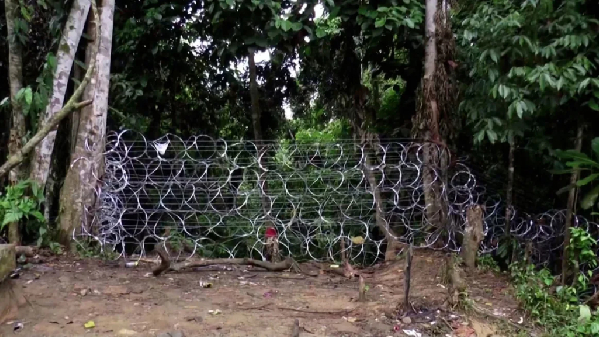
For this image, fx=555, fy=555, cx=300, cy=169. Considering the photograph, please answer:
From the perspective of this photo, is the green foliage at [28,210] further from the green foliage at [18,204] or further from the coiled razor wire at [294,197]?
the coiled razor wire at [294,197]

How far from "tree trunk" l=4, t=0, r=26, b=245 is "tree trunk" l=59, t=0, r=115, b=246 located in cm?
39

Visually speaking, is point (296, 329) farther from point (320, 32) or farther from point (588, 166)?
point (320, 32)

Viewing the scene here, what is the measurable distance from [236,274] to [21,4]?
3013mm

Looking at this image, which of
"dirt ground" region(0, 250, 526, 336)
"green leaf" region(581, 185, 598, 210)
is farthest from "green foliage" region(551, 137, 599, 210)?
"dirt ground" region(0, 250, 526, 336)

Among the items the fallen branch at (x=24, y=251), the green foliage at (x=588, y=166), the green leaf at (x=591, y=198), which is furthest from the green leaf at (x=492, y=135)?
the fallen branch at (x=24, y=251)

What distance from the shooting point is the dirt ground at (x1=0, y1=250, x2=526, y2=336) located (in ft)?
10.1

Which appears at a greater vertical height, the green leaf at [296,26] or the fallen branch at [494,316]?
the green leaf at [296,26]

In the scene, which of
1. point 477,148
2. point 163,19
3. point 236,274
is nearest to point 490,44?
point 477,148

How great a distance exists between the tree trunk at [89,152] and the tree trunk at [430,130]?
9.65 feet

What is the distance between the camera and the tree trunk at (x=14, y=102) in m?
4.80

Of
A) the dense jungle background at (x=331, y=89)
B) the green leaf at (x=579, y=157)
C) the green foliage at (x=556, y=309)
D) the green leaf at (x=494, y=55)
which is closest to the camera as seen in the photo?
the green foliage at (x=556, y=309)

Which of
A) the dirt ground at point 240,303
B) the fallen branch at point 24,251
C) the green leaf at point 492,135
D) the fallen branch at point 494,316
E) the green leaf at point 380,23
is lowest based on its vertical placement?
the dirt ground at point 240,303

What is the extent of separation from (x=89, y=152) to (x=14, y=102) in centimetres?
78

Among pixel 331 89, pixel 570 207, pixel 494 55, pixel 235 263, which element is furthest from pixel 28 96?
pixel 570 207
